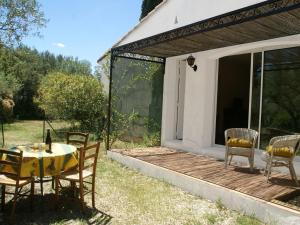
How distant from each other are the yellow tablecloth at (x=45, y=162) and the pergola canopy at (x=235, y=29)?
360 cm

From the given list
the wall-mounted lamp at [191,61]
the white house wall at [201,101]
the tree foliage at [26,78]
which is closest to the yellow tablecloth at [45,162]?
the white house wall at [201,101]

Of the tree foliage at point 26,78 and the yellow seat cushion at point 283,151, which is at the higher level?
the tree foliage at point 26,78

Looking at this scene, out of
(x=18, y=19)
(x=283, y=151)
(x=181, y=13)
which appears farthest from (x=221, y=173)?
(x=18, y=19)

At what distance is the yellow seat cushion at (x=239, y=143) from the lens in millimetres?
6914

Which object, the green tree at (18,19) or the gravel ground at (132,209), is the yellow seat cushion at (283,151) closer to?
the gravel ground at (132,209)

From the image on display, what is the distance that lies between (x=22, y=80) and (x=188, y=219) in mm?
24227

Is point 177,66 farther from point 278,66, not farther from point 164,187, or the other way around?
point 164,187

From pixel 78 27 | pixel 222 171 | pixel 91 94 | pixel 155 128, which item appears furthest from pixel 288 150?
pixel 78 27

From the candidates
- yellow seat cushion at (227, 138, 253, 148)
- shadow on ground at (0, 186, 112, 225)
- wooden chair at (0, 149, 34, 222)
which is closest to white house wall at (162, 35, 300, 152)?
yellow seat cushion at (227, 138, 253, 148)

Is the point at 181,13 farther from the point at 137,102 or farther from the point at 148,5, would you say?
the point at 148,5

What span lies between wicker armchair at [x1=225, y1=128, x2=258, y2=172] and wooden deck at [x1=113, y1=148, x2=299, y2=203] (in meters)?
0.37

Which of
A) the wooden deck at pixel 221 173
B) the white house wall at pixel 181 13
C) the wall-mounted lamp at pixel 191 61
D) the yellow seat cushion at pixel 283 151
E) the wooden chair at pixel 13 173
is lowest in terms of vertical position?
the wooden deck at pixel 221 173

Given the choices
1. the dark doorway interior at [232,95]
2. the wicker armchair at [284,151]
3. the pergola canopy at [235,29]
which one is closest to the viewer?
the pergola canopy at [235,29]

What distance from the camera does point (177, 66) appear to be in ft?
35.0
